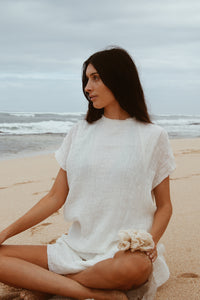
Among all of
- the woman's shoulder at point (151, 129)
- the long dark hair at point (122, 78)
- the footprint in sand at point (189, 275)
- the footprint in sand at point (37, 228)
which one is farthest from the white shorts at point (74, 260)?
the footprint in sand at point (37, 228)

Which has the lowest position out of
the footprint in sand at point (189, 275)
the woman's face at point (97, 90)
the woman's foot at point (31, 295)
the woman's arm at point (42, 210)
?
the footprint in sand at point (189, 275)

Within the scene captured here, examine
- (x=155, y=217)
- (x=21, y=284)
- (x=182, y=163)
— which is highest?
(x=155, y=217)

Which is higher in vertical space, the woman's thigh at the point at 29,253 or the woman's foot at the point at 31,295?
the woman's thigh at the point at 29,253

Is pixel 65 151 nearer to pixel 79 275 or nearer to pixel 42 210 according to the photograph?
pixel 42 210

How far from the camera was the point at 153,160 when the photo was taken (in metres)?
2.41

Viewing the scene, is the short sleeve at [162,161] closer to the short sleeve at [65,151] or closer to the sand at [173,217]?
the short sleeve at [65,151]

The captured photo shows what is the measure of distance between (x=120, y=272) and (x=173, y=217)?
75.3 inches

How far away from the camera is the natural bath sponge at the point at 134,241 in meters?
2.07

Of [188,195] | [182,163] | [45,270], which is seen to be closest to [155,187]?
[45,270]

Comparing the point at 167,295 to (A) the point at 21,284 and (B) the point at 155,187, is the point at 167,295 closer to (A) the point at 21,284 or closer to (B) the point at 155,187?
(B) the point at 155,187

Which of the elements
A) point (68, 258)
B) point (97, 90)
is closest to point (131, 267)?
point (68, 258)

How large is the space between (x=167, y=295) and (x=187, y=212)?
1.69 meters

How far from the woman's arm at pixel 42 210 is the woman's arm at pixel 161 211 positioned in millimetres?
560

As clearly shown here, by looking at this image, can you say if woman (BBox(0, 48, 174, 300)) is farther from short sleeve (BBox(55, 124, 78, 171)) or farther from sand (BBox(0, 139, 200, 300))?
sand (BBox(0, 139, 200, 300))
